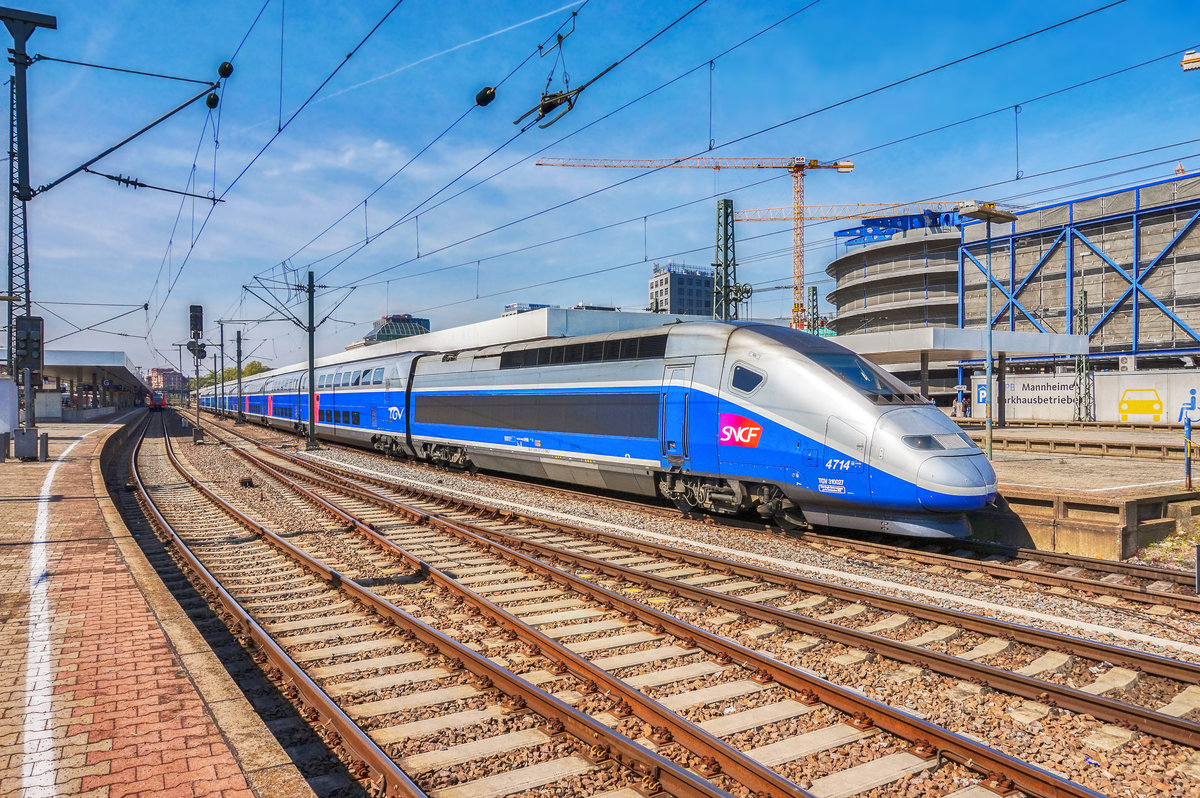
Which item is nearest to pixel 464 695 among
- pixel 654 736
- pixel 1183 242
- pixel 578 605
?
pixel 654 736

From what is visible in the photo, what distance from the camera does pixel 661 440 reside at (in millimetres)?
13406

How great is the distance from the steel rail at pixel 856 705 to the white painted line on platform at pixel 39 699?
12.4 ft

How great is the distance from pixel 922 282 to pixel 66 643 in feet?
293

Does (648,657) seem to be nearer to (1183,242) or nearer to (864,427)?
(864,427)

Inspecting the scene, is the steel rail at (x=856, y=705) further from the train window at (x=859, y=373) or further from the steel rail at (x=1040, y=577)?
the train window at (x=859, y=373)

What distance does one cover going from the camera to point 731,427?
1199cm

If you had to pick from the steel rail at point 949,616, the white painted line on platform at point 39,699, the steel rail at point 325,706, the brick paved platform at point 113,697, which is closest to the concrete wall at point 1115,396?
the steel rail at point 949,616

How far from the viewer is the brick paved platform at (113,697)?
4.13 meters

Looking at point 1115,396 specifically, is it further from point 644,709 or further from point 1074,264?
point 644,709

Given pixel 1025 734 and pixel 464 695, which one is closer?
pixel 1025 734

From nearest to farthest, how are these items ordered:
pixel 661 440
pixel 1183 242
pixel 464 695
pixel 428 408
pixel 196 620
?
1. pixel 464 695
2. pixel 196 620
3. pixel 661 440
4. pixel 428 408
5. pixel 1183 242

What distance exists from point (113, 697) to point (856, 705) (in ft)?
17.1

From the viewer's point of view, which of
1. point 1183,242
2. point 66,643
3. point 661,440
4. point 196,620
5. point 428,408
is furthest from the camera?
point 1183,242

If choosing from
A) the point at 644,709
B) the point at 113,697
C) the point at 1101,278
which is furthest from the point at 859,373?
the point at 1101,278
